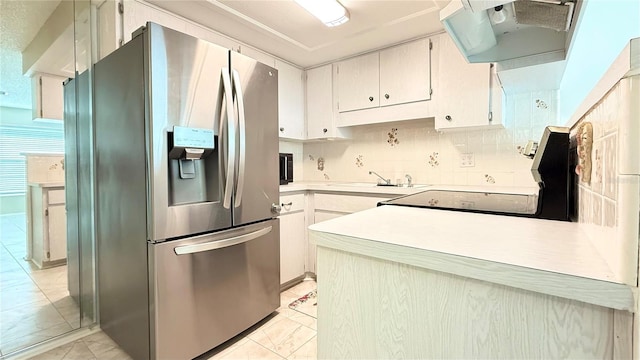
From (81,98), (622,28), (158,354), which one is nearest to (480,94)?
(622,28)

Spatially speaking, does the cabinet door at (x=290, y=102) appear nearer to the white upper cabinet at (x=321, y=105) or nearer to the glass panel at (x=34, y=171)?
the white upper cabinet at (x=321, y=105)

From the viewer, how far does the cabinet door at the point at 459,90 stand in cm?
207

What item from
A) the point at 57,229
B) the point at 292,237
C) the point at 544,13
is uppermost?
the point at 544,13

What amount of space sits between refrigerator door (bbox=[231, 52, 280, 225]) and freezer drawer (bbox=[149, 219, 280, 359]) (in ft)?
0.43

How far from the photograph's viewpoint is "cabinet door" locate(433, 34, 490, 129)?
2.07 meters

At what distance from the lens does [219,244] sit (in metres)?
1.51

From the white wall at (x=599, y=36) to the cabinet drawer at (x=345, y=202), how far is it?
50.7 inches

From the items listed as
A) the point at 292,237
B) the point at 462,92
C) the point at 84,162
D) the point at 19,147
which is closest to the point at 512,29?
the point at 462,92

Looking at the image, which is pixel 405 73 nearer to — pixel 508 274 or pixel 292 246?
pixel 292 246

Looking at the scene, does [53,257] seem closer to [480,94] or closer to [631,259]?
[631,259]

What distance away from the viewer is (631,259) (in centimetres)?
38

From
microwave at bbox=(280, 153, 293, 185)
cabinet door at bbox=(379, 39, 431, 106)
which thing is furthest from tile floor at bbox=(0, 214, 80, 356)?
cabinet door at bbox=(379, 39, 431, 106)

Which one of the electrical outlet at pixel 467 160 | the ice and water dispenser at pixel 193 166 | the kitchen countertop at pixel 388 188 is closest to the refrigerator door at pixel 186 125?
the ice and water dispenser at pixel 193 166

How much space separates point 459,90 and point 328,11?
1113 mm
